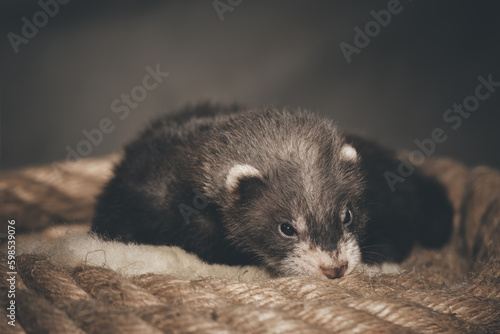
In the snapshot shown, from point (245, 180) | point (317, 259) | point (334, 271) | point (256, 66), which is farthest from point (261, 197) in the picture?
point (256, 66)

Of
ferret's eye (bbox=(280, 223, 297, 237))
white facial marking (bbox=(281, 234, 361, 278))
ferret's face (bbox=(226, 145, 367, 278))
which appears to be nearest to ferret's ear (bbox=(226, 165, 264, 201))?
ferret's face (bbox=(226, 145, 367, 278))

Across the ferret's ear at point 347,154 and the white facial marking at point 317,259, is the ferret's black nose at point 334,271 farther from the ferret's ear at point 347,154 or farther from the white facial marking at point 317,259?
the ferret's ear at point 347,154

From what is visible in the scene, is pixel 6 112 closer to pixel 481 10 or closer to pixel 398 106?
pixel 398 106

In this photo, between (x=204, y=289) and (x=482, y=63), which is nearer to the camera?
(x=204, y=289)

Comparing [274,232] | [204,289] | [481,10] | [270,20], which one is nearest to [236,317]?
[204,289]

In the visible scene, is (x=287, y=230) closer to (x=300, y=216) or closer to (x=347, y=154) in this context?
(x=300, y=216)

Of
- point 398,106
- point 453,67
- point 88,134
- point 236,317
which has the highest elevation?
point 453,67

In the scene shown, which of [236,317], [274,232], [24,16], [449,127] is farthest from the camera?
[449,127]
